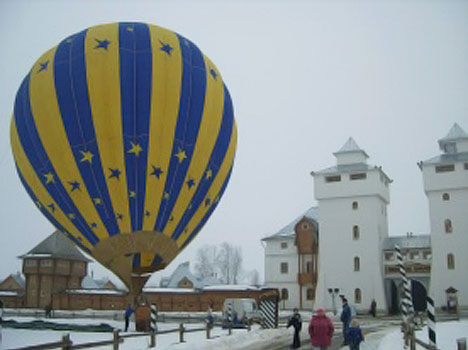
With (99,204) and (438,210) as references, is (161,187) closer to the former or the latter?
(99,204)

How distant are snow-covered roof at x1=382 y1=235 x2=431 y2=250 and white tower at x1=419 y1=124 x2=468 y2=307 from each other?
3.30m

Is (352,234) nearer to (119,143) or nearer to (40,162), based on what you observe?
(119,143)

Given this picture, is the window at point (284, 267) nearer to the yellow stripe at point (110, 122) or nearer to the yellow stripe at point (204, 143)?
the yellow stripe at point (204, 143)

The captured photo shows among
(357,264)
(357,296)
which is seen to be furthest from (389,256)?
(357,296)

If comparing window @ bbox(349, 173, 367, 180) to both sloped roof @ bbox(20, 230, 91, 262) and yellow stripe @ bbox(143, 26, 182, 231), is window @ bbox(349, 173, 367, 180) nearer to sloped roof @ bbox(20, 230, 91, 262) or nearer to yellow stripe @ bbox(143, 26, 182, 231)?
sloped roof @ bbox(20, 230, 91, 262)

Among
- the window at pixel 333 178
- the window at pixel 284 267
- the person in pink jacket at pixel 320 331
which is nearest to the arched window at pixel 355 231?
the window at pixel 333 178

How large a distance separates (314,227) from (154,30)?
38394mm

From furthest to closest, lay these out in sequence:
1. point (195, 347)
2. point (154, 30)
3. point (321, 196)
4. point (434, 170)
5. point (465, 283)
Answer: point (321, 196) < point (434, 170) < point (465, 283) < point (154, 30) < point (195, 347)

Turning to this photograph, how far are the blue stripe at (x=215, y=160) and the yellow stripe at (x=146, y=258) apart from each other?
1.06m

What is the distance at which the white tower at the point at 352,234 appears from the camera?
1959 inches

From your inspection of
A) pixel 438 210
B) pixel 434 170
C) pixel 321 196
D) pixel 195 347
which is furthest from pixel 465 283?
pixel 195 347

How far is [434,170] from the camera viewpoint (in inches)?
1945

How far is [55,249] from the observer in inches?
2153

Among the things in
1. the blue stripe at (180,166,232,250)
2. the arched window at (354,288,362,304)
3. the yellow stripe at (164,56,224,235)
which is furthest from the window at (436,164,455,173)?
the yellow stripe at (164,56,224,235)
